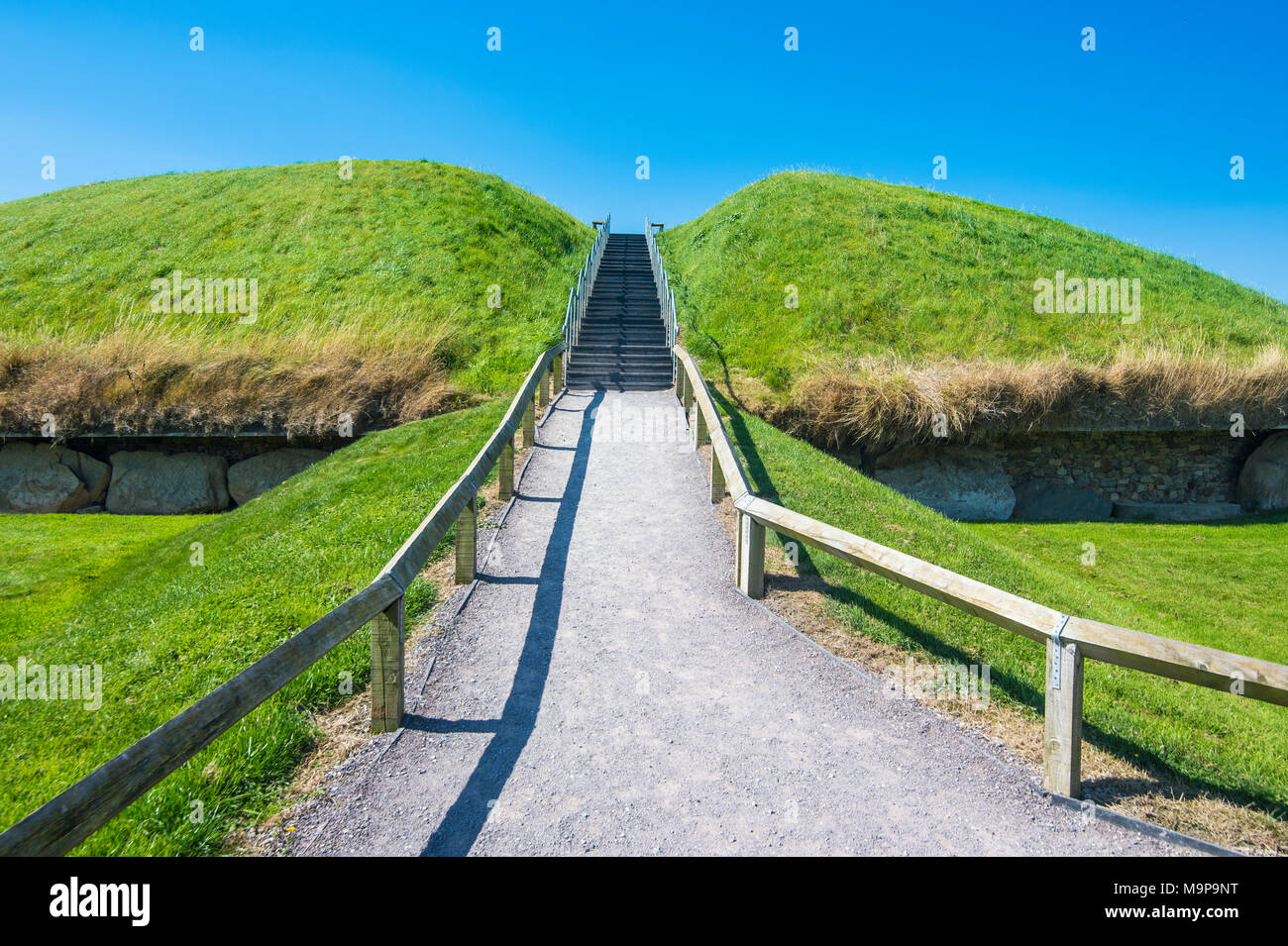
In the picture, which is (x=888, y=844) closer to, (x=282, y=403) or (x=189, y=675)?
(x=189, y=675)

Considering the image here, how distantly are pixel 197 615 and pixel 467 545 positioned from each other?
2381mm

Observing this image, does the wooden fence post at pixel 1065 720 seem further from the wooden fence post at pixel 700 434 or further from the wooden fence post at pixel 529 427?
the wooden fence post at pixel 529 427

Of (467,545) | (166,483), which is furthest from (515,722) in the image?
(166,483)

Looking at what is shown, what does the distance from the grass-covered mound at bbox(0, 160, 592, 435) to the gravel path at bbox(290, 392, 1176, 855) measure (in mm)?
10989

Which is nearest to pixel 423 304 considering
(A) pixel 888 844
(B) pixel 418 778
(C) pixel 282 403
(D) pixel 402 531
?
(C) pixel 282 403

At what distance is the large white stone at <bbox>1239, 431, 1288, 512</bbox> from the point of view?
15852 millimetres

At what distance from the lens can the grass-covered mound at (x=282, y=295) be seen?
1492 cm

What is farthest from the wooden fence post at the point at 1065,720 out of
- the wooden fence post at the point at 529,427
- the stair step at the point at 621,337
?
the stair step at the point at 621,337

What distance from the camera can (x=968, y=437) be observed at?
1489 cm

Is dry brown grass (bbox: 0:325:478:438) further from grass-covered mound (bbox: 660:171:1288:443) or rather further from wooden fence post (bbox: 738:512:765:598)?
wooden fence post (bbox: 738:512:765:598)

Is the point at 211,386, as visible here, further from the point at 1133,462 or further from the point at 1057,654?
the point at 1133,462

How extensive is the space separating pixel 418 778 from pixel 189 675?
2.53 m

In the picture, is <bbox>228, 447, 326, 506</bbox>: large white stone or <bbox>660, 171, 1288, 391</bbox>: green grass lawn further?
<bbox>660, 171, 1288, 391</bbox>: green grass lawn

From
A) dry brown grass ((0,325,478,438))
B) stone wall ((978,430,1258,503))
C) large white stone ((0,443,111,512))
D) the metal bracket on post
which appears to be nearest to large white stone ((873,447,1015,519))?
stone wall ((978,430,1258,503))
